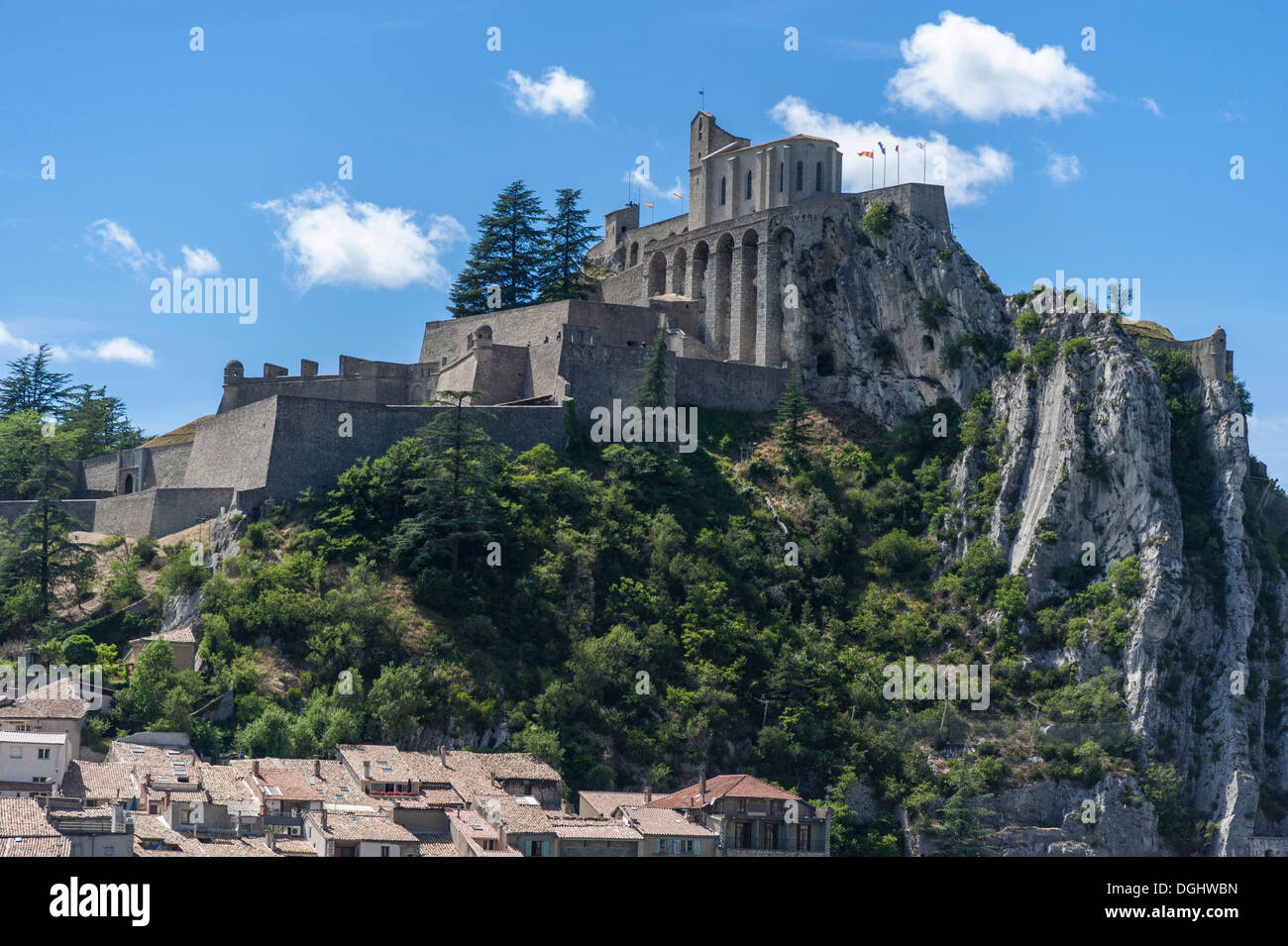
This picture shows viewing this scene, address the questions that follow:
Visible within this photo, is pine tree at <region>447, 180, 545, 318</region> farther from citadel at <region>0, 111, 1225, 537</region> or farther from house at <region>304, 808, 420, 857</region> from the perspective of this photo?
house at <region>304, 808, 420, 857</region>

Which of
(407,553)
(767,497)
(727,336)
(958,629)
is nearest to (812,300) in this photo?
(727,336)

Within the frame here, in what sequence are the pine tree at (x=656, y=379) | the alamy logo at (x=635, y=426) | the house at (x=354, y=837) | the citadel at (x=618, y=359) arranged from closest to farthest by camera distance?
the house at (x=354, y=837) < the citadel at (x=618, y=359) < the alamy logo at (x=635, y=426) < the pine tree at (x=656, y=379)

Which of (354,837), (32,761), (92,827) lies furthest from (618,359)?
(92,827)

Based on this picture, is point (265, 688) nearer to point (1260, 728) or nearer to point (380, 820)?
point (380, 820)

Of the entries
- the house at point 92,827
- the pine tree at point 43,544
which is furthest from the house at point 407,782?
the pine tree at point 43,544

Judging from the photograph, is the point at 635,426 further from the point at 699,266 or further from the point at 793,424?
the point at 699,266

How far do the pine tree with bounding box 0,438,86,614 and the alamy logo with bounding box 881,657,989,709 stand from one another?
31343mm

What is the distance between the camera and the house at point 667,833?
49.2 meters

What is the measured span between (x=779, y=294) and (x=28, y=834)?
166 ft

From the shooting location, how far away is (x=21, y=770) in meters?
46.3

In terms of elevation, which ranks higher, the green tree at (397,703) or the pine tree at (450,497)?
the pine tree at (450,497)
